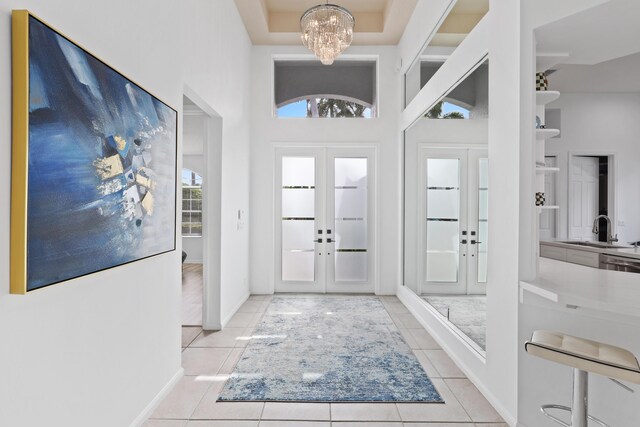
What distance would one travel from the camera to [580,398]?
161 centimetres

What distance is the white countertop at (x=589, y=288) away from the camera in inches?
61.2

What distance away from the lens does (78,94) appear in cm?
148

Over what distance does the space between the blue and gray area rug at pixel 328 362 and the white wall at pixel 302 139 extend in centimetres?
116

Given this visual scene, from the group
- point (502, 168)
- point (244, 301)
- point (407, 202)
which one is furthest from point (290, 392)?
point (407, 202)

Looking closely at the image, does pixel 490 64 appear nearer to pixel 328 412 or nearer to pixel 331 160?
pixel 328 412

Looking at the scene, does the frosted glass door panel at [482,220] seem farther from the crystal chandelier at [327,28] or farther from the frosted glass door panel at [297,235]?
the frosted glass door panel at [297,235]

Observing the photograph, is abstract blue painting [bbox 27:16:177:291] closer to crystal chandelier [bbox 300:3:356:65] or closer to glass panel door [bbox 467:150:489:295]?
crystal chandelier [bbox 300:3:356:65]

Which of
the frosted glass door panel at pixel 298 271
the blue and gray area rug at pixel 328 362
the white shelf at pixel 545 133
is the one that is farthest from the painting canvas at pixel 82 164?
the frosted glass door panel at pixel 298 271

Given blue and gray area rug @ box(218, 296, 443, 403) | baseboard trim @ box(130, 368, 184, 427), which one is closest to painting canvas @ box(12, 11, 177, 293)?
baseboard trim @ box(130, 368, 184, 427)

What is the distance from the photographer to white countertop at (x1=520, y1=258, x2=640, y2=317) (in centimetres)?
155

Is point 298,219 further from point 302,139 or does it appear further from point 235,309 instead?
point 235,309

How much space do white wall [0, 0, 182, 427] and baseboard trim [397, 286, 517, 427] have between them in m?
2.29

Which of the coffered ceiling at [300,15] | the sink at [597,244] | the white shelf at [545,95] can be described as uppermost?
the coffered ceiling at [300,15]

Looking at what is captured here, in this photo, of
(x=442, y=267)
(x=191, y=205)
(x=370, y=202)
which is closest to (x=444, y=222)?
(x=442, y=267)
